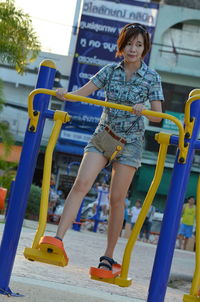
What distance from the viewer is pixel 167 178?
33312 millimetres

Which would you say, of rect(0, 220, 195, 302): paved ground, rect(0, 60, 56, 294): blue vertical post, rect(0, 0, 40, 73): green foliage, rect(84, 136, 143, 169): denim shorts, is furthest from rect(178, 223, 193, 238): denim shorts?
rect(0, 60, 56, 294): blue vertical post

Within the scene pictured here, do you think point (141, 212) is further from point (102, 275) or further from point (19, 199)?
point (19, 199)

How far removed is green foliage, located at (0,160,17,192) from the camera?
72.7ft

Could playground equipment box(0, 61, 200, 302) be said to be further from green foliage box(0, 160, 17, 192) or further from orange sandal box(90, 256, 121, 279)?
green foliage box(0, 160, 17, 192)

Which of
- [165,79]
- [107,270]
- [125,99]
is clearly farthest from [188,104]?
[165,79]

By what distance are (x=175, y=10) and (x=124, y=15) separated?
5098mm

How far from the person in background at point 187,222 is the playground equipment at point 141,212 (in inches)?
543

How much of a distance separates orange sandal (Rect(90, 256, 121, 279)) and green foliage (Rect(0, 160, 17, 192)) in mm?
16809

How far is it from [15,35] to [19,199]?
16090 mm

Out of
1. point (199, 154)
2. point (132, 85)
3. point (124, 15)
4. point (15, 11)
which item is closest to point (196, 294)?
point (132, 85)

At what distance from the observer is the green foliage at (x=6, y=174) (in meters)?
22.2

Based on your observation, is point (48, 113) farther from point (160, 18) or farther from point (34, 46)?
point (160, 18)

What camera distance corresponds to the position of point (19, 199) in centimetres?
492

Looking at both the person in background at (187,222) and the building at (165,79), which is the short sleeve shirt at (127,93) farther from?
the building at (165,79)
